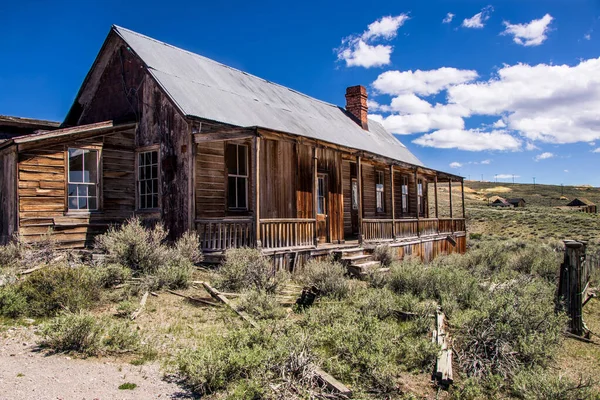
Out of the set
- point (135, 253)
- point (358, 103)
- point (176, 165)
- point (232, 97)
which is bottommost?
point (135, 253)

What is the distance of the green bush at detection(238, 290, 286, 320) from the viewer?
6930mm

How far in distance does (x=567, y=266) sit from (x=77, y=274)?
7.95 meters

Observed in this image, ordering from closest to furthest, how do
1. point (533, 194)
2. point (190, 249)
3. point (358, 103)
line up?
point (190, 249)
point (358, 103)
point (533, 194)

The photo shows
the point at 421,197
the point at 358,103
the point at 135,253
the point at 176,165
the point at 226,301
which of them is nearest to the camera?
the point at 226,301

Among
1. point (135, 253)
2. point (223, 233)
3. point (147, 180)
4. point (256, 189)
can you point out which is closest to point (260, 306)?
point (135, 253)

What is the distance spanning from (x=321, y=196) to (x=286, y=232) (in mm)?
3462

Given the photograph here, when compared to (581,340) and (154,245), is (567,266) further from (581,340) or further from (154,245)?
(154,245)

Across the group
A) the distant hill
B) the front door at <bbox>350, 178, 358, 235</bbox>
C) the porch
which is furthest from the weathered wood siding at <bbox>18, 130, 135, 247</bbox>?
the distant hill

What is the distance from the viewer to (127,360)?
5102 mm

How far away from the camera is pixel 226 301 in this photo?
738 cm

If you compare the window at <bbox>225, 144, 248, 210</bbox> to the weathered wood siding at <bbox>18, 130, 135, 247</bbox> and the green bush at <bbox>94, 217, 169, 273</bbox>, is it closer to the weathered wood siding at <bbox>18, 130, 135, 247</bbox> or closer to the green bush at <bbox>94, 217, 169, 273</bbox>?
the weathered wood siding at <bbox>18, 130, 135, 247</bbox>

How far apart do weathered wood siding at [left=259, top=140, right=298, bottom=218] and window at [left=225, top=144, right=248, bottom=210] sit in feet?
3.05

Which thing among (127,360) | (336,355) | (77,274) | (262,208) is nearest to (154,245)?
(77,274)

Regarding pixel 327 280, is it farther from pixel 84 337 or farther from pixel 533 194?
pixel 533 194
